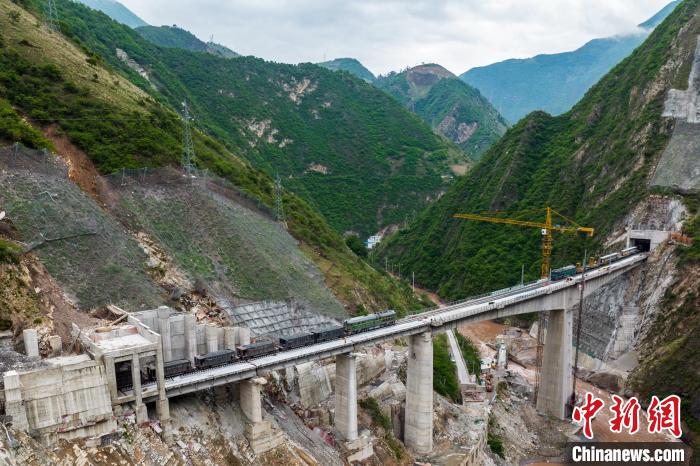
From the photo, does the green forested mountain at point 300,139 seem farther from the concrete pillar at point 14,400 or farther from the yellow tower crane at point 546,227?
the concrete pillar at point 14,400

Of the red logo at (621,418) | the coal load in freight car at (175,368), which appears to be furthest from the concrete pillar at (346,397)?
the red logo at (621,418)

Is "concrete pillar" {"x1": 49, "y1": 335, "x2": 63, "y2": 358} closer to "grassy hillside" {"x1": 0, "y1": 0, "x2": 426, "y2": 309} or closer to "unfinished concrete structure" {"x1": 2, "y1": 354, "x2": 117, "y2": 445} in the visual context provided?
"unfinished concrete structure" {"x1": 2, "y1": 354, "x2": 117, "y2": 445}

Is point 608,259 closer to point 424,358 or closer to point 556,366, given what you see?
point 556,366

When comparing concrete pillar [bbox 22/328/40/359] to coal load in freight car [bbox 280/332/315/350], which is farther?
coal load in freight car [bbox 280/332/315/350]

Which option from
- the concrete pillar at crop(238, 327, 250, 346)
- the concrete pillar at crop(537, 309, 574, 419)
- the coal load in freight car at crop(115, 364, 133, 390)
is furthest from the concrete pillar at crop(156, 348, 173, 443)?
the concrete pillar at crop(537, 309, 574, 419)

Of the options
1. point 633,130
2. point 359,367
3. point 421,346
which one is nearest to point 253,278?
point 359,367

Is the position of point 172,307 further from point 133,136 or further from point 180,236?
Result: point 133,136
